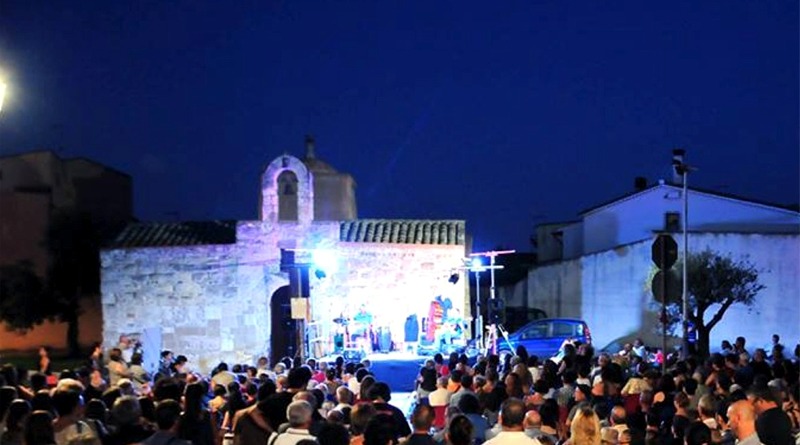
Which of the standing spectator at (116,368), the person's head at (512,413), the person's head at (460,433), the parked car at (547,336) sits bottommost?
the parked car at (547,336)

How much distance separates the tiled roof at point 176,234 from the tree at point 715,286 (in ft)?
40.6

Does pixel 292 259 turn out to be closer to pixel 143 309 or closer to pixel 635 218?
pixel 143 309

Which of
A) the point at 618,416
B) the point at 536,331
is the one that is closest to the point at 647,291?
the point at 536,331

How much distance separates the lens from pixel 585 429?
6.94 metres

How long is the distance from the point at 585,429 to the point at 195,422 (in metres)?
3.13

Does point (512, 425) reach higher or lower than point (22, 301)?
higher

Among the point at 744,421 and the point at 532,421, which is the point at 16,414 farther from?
the point at 744,421

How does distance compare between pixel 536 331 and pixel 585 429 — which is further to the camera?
pixel 536 331

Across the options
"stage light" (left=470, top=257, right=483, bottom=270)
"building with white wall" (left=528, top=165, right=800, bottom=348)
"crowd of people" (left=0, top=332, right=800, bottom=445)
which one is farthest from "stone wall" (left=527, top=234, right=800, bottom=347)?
"crowd of people" (left=0, top=332, right=800, bottom=445)

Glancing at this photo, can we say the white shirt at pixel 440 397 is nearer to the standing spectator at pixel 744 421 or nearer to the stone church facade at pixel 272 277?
the standing spectator at pixel 744 421

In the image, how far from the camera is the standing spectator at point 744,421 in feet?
18.9

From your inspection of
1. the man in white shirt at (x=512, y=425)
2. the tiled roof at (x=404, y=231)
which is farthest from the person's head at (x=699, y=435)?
the tiled roof at (x=404, y=231)

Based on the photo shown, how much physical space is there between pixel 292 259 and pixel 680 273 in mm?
10248

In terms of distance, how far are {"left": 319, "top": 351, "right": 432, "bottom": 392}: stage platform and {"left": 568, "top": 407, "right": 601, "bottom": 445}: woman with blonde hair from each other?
12.0m
